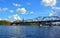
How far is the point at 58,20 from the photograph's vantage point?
19962 cm

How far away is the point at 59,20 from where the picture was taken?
198 m

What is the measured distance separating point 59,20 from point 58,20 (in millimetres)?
1679
